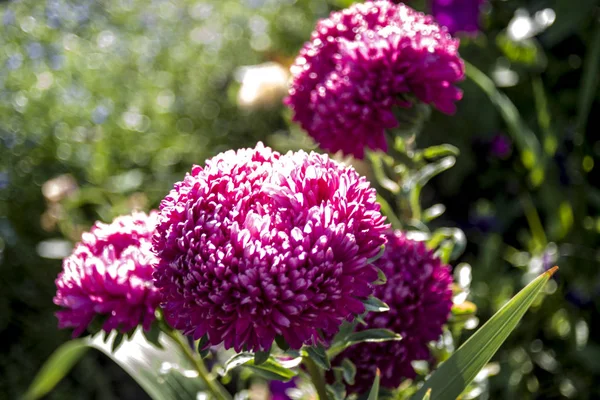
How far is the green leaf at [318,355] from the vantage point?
0.70 m

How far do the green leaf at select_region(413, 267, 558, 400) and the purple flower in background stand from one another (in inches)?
42.8

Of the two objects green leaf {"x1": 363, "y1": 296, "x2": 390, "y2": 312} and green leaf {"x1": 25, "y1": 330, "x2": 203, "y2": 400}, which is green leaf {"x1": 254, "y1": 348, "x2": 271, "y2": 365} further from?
green leaf {"x1": 25, "y1": 330, "x2": 203, "y2": 400}

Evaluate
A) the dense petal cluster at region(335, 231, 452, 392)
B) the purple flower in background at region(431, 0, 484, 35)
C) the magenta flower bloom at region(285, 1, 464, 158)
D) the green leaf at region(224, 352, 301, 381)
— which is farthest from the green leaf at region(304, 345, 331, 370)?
the purple flower in background at region(431, 0, 484, 35)

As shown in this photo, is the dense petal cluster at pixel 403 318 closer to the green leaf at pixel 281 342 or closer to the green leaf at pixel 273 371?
the green leaf at pixel 273 371

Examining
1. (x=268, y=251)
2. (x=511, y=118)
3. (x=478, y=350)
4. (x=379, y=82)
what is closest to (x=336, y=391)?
(x=478, y=350)

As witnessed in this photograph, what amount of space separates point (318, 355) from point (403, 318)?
18cm

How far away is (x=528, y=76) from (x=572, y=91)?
0.12 m

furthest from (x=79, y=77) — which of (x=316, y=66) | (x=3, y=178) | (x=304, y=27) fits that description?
(x=316, y=66)

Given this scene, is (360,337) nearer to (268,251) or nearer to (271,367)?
(271,367)

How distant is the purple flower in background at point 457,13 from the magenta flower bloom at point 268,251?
1.15 m

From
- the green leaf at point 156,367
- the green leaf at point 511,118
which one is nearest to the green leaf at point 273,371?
the green leaf at point 156,367

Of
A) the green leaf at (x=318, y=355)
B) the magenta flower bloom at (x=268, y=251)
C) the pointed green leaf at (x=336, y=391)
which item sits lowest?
the pointed green leaf at (x=336, y=391)

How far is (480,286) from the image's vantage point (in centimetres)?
157

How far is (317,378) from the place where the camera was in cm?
78
